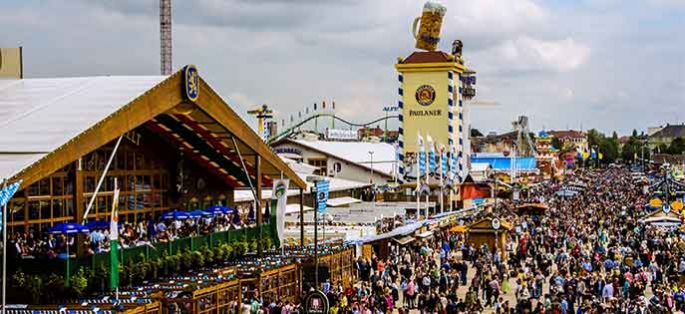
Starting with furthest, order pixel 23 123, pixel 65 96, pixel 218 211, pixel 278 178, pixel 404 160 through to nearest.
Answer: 1. pixel 404 160
2. pixel 278 178
3. pixel 218 211
4. pixel 65 96
5. pixel 23 123

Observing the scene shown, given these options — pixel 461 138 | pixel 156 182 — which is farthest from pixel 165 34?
pixel 156 182

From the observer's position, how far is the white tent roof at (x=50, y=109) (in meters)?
22.7

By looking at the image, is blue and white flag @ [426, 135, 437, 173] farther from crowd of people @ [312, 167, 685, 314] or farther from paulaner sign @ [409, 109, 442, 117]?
paulaner sign @ [409, 109, 442, 117]

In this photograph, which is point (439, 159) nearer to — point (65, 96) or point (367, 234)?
point (367, 234)

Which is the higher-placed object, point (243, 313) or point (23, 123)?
point (23, 123)

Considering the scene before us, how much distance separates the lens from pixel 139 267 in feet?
85.7

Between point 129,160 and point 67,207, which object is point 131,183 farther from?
point 67,207

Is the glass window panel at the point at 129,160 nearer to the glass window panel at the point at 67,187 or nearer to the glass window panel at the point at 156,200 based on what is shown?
the glass window panel at the point at 156,200

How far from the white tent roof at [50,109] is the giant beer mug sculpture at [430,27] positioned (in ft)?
191

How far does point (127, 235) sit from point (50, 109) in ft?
12.0

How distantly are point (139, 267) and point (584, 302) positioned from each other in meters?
11.8

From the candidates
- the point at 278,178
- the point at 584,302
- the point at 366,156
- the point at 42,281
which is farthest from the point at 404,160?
the point at 42,281

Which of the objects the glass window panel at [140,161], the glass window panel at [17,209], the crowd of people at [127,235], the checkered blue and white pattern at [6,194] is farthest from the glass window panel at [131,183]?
the checkered blue and white pattern at [6,194]

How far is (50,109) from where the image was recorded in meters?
26.3
